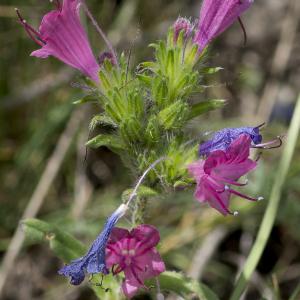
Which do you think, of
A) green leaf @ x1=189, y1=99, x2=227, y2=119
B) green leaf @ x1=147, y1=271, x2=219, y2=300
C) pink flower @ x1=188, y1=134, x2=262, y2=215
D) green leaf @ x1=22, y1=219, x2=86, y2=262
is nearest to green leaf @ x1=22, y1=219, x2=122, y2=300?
green leaf @ x1=22, y1=219, x2=86, y2=262

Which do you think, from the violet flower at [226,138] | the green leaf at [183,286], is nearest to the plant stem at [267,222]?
the green leaf at [183,286]

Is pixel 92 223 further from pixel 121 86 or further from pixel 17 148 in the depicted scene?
pixel 121 86

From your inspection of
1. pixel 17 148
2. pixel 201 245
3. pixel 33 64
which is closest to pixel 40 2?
pixel 33 64

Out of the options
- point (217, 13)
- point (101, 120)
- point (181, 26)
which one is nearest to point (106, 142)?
point (101, 120)

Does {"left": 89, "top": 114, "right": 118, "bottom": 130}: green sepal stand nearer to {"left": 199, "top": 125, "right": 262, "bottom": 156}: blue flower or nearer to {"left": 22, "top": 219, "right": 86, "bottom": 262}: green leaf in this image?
{"left": 199, "top": 125, "right": 262, "bottom": 156}: blue flower

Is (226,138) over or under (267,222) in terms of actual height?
over

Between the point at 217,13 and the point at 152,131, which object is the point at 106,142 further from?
the point at 217,13

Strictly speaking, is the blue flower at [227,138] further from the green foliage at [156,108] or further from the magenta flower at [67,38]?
the magenta flower at [67,38]
